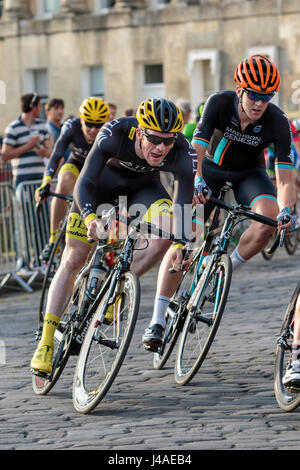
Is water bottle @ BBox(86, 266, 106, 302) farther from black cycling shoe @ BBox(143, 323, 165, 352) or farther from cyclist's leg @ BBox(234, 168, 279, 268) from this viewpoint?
cyclist's leg @ BBox(234, 168, 279, 268)

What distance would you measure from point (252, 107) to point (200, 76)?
105ft

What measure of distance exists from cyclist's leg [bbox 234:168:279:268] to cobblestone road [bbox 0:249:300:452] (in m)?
0.83

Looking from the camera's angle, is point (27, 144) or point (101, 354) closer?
point (101, 354)

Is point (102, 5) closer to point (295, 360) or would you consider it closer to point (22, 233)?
point (22, 233)

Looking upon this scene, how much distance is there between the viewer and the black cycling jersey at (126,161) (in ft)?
25.4

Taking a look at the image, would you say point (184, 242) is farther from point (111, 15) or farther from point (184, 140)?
point (111, 15)

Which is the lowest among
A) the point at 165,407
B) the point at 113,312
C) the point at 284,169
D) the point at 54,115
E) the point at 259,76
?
the point at 165,407

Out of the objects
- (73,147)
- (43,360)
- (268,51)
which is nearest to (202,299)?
(43,360)

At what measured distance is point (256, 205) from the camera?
29.0 feet

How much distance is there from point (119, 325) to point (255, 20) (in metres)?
31.4

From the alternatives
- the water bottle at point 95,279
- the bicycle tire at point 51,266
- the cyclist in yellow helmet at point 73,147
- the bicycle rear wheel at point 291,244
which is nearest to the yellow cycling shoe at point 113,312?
the water bottle at point 95,279

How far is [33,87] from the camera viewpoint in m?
45.7

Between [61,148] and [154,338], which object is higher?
[61,148]

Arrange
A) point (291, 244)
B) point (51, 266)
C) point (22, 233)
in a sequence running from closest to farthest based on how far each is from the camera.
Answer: point (51, 266)
point (22, 233)
point (291, 244)
